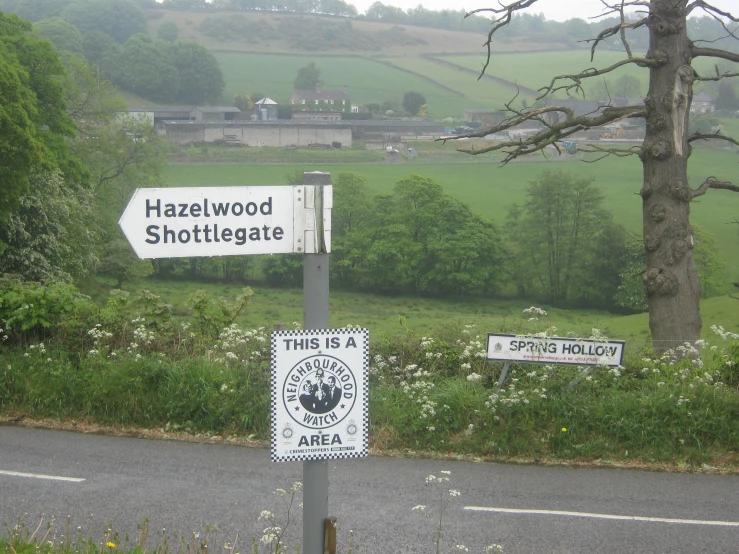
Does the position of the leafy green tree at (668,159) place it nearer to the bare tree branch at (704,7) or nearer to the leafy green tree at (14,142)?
the bare tree branch at (704,7)

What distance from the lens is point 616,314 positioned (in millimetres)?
60562

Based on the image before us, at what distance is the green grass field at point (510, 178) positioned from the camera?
2687 inches

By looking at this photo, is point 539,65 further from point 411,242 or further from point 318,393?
point 318,393

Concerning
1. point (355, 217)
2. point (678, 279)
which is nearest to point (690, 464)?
point (678, 279)

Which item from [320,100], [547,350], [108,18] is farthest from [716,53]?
[108,18]

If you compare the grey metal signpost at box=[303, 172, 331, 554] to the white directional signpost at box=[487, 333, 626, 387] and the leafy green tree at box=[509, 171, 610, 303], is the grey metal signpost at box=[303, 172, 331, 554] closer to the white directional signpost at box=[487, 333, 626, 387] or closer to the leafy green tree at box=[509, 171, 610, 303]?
the white directional signpost at box=[487, 333, 626, 387]

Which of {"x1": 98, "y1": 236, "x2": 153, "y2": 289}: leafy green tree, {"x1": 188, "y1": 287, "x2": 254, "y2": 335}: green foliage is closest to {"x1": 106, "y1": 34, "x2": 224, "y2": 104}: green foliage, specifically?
{"x1": 98, "y1": 236, "x2": 153, "y2": 289}: leafy green tree

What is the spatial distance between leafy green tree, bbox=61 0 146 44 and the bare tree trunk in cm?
11434

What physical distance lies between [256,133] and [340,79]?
1252 inches

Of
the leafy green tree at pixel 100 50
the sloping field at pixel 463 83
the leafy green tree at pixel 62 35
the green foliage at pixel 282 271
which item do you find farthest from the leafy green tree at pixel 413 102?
the green foliage at pixel 282 271

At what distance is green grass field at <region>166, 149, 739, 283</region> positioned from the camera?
6825 centimetres

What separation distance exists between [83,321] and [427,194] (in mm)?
61538

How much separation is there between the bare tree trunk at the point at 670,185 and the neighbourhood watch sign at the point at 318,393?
9.19 metres

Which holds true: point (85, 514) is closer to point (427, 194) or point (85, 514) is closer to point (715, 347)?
point (715, 347)
